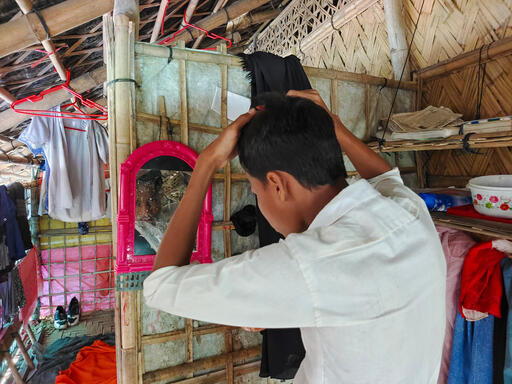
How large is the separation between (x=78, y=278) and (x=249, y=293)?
6371mm

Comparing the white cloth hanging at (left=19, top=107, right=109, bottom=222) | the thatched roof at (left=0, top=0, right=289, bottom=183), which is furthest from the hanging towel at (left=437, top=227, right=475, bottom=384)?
the white cloth hanging at (left=19, top=107, right=109, bottom=222)

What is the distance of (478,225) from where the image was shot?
1.22 metres

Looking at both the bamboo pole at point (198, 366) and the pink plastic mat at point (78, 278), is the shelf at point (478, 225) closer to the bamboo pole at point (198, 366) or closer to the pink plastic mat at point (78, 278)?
the bamboo pole at point (198, 366)

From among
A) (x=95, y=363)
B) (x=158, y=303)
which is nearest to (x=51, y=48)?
(x=158, y=303)

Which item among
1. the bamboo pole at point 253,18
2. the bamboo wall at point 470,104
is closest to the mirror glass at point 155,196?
the bamboo wall at point 470,104

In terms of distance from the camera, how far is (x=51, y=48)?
2.11 metres

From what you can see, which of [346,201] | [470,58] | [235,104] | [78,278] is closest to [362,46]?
[470,58]

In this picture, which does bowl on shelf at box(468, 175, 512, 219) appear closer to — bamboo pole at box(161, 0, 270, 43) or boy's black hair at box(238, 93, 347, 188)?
boy's black hair at box(238, 93, 347, 188)

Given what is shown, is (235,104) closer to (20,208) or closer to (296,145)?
(296,145)

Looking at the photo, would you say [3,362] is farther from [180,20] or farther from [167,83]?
[180,20]

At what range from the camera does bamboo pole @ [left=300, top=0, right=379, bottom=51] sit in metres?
2.52

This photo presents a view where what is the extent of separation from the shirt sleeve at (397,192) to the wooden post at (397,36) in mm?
1594

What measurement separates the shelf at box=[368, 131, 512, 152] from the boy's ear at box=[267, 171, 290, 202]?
41.3 inches

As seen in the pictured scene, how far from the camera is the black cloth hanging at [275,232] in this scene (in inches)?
54.9
